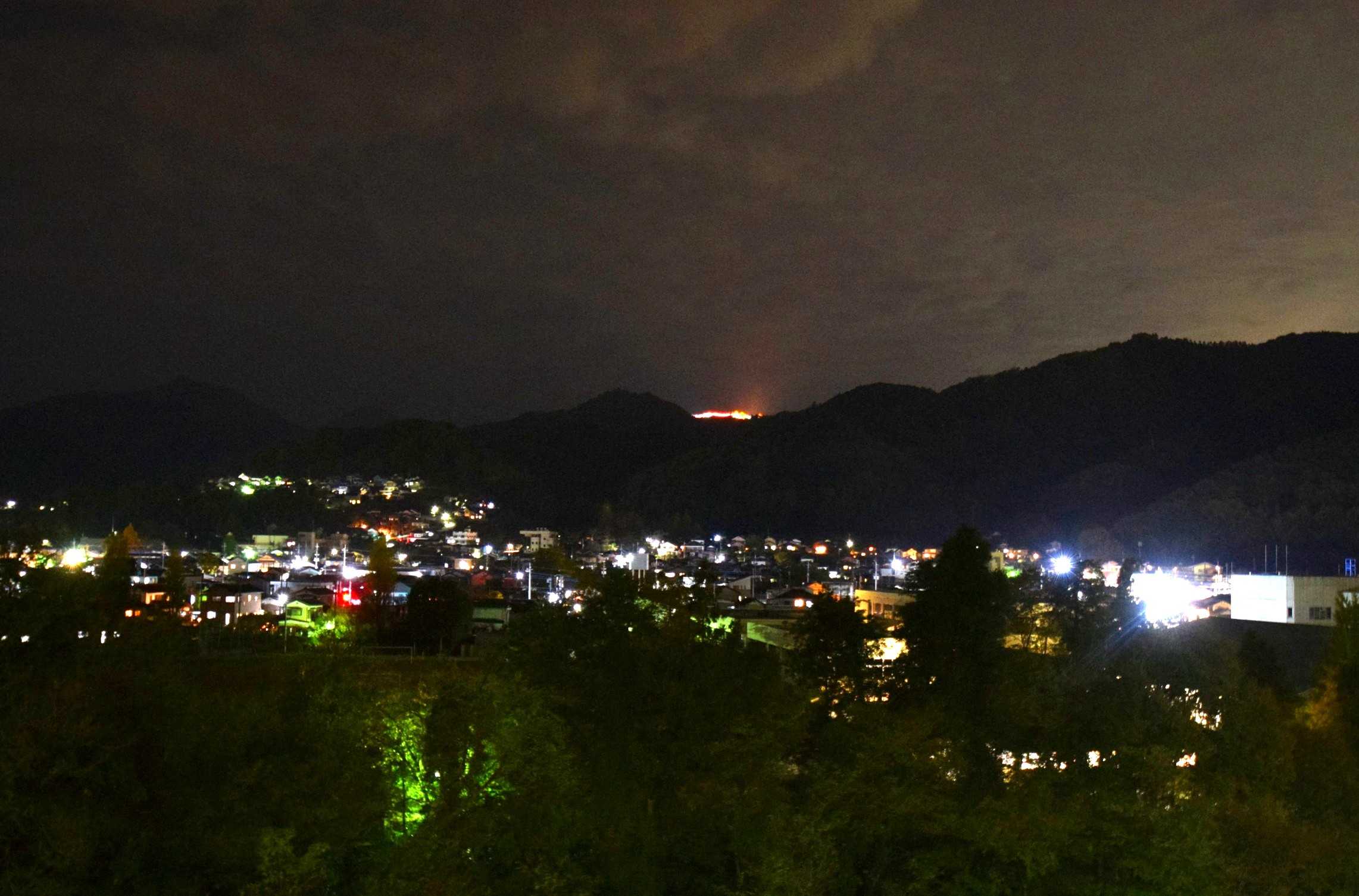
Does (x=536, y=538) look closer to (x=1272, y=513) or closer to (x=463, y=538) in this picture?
(x=463, y=538)

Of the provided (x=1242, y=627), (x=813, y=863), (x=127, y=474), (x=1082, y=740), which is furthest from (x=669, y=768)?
(x=127, y=474)

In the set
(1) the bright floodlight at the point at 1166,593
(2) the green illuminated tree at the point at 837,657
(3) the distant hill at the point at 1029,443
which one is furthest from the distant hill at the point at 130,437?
(2) the green illuminated tree at the point at 837,657

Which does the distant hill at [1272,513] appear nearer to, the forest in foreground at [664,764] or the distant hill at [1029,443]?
the distant hill at [1029,443]

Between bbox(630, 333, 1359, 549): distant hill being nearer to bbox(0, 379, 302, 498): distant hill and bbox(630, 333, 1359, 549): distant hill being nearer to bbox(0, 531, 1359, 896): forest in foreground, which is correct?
bbox(0, 379, 302, 498): distant hill

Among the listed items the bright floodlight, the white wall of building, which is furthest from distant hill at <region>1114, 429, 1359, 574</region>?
the white wall of building

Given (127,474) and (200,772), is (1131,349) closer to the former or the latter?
(127,474)

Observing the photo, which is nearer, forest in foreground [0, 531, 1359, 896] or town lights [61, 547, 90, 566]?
forest in foreground [0, 531, 1359, 896]
